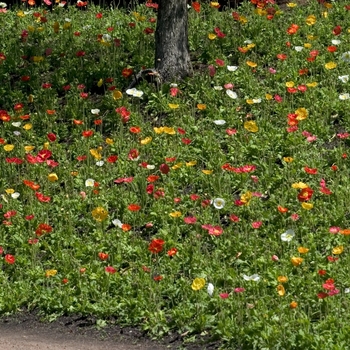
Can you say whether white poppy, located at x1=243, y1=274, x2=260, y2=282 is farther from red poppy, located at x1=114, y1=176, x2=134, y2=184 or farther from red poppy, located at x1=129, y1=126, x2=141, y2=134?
red poppy, located at x1=129, y1=126, x2=141, y2=134

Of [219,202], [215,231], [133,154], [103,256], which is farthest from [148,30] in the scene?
[103,256]

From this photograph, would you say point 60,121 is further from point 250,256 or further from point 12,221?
point 250,256

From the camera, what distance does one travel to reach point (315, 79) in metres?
8.52

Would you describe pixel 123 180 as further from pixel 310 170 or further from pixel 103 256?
pixel 310 170

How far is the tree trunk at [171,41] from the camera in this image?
342 inches

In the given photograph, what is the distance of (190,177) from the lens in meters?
7.60

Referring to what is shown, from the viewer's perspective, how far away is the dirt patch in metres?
6.21

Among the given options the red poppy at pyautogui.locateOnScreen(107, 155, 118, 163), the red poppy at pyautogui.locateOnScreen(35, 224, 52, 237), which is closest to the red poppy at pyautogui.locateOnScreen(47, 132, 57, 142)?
the red poppy at pyautogui.locateOnScreen(107, 155, 118, 163)

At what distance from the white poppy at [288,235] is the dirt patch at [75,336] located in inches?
36.4

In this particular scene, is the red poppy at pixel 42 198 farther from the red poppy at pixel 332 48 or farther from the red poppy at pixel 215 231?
the red poppy at pixel 332 48

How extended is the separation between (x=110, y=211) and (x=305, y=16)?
3249 mm

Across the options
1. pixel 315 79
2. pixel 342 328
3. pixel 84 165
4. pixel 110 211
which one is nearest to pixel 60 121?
pixel 84 165

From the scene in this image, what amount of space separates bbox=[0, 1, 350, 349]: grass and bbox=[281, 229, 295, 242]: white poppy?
1 cm

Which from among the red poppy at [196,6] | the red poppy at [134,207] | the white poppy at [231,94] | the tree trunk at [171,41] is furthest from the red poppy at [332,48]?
the red poppy at [134,207]
